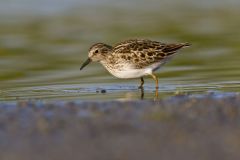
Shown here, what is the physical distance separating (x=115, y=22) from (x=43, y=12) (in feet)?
8.66

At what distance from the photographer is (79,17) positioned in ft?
80.4

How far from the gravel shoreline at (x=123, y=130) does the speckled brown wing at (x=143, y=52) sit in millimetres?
3380

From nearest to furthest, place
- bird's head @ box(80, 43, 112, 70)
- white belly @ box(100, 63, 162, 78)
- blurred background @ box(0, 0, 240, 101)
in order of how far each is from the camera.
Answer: white belly @ box(100, 63, 162, 78) → blurred background @ box(0, 0, 240, 101) → bird's head @ box(80, 43, 112, 70)

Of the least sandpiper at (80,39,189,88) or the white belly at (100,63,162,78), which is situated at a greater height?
the least sandpiper at (80,39,189,88)

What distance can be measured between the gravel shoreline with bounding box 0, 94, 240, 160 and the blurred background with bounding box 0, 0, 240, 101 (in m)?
2.42

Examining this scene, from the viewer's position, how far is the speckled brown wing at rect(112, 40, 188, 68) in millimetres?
15164

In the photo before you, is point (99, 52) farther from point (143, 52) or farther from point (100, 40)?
point (100, 40)

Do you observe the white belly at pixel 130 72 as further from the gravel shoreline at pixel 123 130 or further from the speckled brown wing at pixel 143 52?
the gravel shoreline at pixel 123 130

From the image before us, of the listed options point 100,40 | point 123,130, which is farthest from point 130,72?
point 100,40

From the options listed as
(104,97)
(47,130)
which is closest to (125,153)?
(47,130)

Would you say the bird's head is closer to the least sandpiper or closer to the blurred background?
the least sandpiper

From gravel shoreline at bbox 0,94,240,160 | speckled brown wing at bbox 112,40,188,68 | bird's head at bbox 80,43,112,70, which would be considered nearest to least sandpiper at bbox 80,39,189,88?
speckled brown wing at bbox 112,40,188,68

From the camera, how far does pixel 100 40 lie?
68.2 ft

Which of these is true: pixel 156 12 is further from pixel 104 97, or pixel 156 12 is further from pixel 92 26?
pixel 104 97
